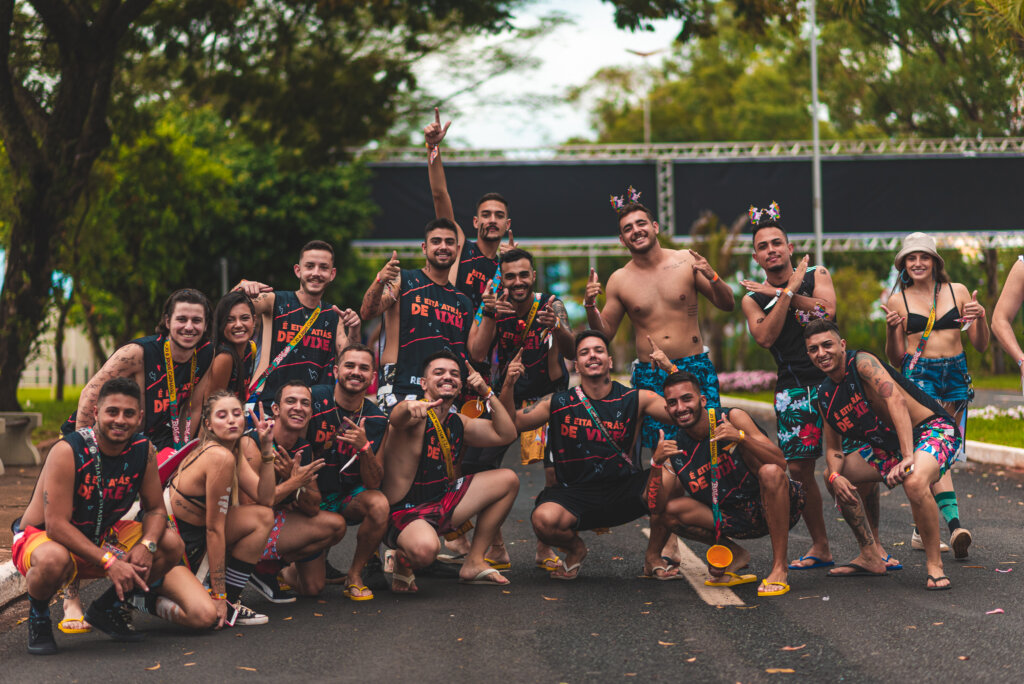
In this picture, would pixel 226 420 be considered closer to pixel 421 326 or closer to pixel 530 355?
pixel 421 326

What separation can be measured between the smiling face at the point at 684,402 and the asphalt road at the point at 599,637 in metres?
1.01

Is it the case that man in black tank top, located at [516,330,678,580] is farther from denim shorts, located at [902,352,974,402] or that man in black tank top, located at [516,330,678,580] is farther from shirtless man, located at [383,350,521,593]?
denim shorts, located at [902,352,974,402]

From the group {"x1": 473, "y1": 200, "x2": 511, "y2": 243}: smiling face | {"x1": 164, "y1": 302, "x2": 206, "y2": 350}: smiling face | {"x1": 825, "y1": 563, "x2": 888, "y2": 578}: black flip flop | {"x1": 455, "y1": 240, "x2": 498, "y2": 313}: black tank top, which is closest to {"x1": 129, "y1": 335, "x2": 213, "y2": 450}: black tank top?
{"x1": 164, "y1": 302, "x2": 206, "y2": 350}: smiling face

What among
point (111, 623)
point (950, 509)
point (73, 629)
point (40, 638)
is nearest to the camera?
point (40, 638)

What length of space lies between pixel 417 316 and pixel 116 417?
2597 mm

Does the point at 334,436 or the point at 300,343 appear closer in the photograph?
the point at 334,436

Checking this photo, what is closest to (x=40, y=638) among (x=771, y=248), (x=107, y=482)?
(x=107, y=482)

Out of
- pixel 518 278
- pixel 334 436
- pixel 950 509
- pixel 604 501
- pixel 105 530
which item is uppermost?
pixel 518 278

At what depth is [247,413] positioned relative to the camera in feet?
22.7

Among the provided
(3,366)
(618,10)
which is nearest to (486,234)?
(618,10)

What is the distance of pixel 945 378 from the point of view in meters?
7.84

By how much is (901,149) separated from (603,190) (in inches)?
310

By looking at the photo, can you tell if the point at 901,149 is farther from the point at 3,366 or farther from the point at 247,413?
the point at 247,413

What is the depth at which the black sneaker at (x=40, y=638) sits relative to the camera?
5.38 meters
